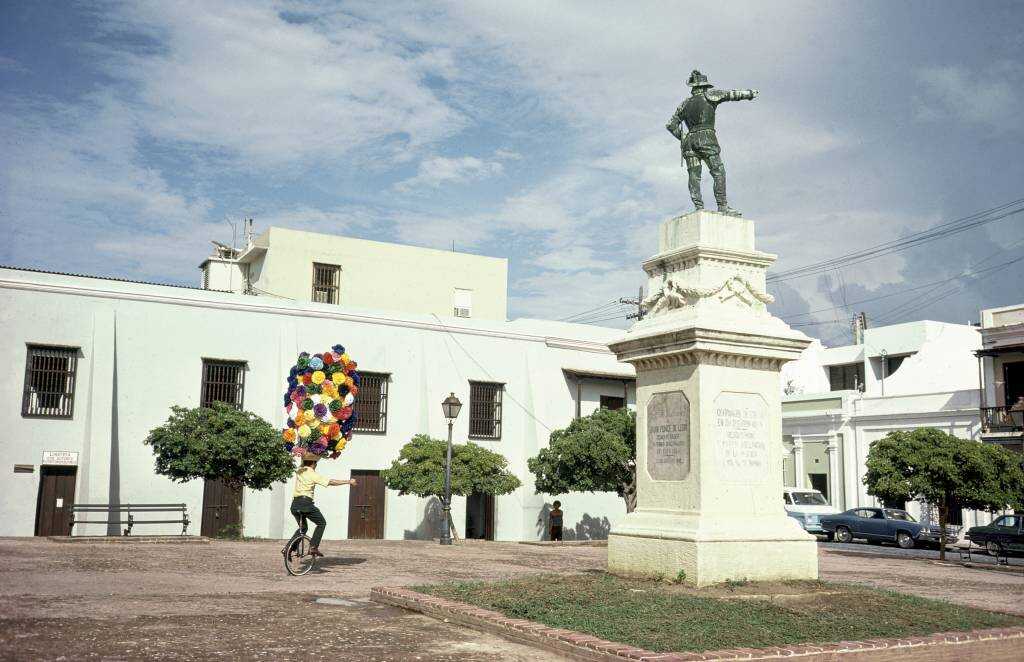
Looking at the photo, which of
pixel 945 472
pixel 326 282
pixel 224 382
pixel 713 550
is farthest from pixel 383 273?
pixel 713 550

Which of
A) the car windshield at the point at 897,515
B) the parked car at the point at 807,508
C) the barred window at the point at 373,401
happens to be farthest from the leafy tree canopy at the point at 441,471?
the car windshield at the point at 897,515

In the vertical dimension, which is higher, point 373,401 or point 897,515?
Answer: point 373,401

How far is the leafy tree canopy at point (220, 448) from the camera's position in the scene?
2194 cm

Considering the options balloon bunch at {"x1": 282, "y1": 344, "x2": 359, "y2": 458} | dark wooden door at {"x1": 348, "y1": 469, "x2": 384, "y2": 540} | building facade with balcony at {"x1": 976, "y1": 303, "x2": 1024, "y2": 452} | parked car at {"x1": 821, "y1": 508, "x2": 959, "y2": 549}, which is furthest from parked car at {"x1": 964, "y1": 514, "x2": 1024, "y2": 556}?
balloon bunch at {"x1": 282, "y1": 344, "x2": 359, "y2": 458}

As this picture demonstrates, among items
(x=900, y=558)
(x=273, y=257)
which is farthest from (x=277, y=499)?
(x=900, y=558)

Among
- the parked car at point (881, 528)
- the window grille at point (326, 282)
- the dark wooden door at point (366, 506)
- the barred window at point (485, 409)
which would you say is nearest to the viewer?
the dark wooden door at point (366, 506)

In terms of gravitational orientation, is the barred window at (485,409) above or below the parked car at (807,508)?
above

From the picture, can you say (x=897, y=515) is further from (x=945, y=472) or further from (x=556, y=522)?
(x=556, y=522)

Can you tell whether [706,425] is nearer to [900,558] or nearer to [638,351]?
[638,351]

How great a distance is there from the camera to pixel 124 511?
82.2ft

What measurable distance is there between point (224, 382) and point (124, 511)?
4487mm

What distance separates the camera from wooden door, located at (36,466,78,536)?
24797 mm

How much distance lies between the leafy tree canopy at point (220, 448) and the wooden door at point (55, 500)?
3.72 meters

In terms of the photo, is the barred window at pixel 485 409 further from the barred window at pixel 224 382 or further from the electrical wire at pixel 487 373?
the barred window at pixel 224 382
